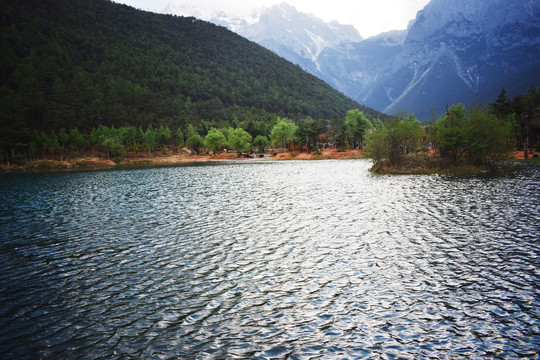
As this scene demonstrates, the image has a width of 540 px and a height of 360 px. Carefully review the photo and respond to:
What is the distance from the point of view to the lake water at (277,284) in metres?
12.4

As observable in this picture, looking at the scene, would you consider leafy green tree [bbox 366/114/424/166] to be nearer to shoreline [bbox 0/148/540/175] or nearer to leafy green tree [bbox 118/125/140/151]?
Answer: shoreline [bbox 0/148/540/175]

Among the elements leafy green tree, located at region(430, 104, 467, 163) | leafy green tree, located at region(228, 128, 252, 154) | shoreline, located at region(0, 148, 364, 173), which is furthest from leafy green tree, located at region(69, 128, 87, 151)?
leafy green tree, located at region(430, 104, 467, 163)

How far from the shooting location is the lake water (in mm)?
12430

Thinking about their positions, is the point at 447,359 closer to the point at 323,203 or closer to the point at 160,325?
the point at 160,325

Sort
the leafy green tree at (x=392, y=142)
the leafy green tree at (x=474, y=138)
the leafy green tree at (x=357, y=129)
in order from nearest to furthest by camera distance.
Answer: the leafy green tree at (x=474, y=138) < the leafy green tree at (x=392, y=142) < the leafy green tree at (x=357, y=129)

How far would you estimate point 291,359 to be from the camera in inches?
445

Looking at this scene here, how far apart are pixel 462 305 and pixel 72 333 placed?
18.7 metres

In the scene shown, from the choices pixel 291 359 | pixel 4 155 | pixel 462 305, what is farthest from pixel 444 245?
pixel 4 155

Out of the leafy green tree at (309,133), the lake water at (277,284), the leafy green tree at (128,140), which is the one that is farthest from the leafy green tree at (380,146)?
the leafy green tree at (128,140)

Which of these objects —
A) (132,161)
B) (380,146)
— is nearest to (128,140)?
(132,161)

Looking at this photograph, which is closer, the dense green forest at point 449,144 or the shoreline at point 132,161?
the dense green forest at point 449,144

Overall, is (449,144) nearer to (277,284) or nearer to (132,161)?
(277,284)

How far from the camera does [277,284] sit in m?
18.3

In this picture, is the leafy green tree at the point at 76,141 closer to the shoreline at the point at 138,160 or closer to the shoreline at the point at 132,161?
the shoreline at the point at 138,160
